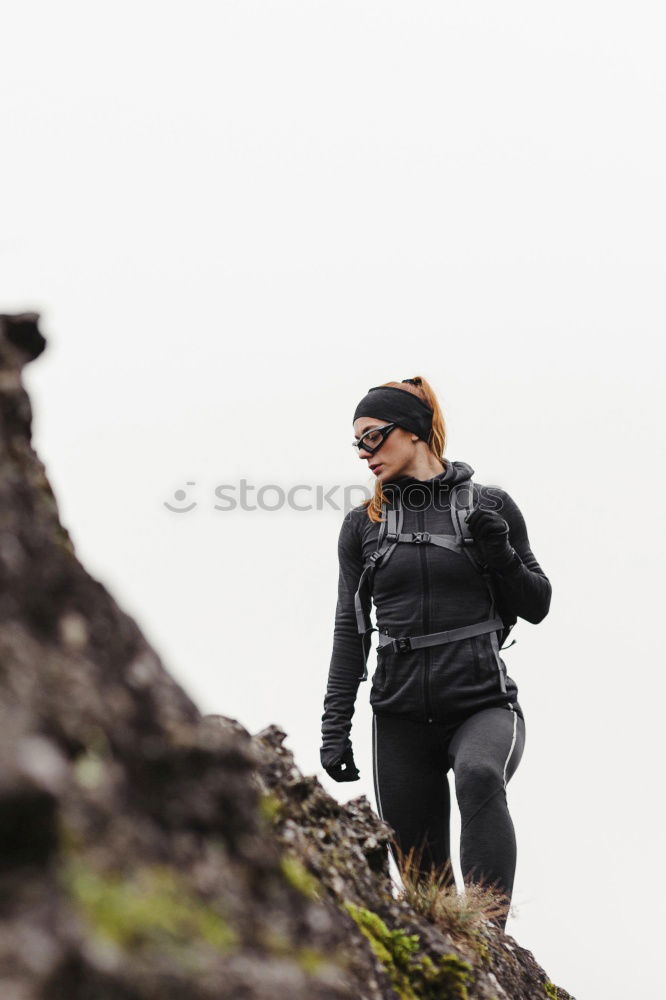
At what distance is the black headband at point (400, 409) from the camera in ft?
25.4

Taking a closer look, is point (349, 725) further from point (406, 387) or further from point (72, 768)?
point (72, 768)

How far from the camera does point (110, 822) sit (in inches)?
76.7

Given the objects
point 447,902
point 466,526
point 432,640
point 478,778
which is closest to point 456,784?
point 478,778

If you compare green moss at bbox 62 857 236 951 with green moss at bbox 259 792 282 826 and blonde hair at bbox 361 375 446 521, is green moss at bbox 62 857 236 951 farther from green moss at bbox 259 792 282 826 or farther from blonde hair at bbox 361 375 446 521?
blonde hair at bbox 361 375 446 521

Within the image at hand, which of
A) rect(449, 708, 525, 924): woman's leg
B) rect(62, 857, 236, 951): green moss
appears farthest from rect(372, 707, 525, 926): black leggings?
rect(62, 857, 236, 951): green moss

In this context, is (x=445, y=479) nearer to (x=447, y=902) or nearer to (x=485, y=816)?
(x=485, y=816)

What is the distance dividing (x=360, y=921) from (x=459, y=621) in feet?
10.8

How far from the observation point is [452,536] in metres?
7.18

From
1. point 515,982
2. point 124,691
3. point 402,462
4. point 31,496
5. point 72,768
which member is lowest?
point 515,982

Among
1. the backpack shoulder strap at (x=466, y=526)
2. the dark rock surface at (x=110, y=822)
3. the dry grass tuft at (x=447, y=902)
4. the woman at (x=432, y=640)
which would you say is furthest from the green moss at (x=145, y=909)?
the backpack shoulder strap at (x=466, y=526)

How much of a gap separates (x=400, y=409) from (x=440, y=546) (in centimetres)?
125

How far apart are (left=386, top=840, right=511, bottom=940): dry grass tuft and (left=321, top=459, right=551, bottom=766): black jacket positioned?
154 centimetres

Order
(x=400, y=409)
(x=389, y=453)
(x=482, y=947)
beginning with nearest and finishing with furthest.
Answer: (x=482, y=947) → (x=389, y=453) → (x=400, y=409)

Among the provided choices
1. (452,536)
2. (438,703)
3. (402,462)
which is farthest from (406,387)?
(438,703)
